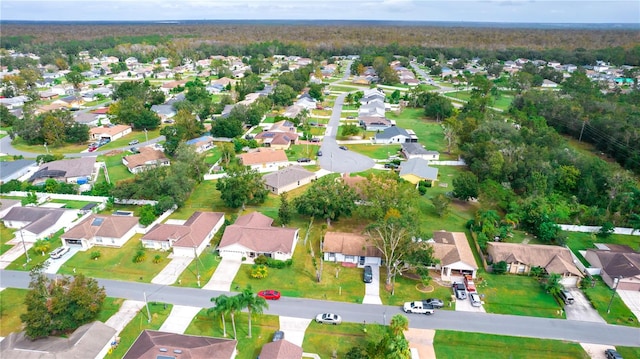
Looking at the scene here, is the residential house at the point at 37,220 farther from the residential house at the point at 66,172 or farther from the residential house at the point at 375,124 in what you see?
the residential house at the point at 375,124

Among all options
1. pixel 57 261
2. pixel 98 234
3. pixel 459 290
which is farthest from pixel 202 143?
pixel 459 290

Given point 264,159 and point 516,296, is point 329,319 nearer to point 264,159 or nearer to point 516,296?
point 516,296

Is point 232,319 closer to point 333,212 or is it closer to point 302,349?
point 302,349

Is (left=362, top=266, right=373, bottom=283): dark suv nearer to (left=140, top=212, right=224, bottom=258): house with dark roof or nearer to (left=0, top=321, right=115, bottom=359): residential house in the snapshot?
(left=140, top=212, right=224, bottom=258): house with dark roof

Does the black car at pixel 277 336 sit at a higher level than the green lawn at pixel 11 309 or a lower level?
higher

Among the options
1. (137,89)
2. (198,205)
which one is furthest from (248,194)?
(137,89)

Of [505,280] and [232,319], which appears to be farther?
[505,280]

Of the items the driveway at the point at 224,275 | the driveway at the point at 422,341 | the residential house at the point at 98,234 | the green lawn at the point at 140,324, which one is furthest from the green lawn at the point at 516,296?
the residential house at the point at 98,234

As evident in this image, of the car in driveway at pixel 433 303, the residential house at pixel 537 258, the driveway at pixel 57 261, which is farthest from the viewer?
the driveway at pixel 57 261
